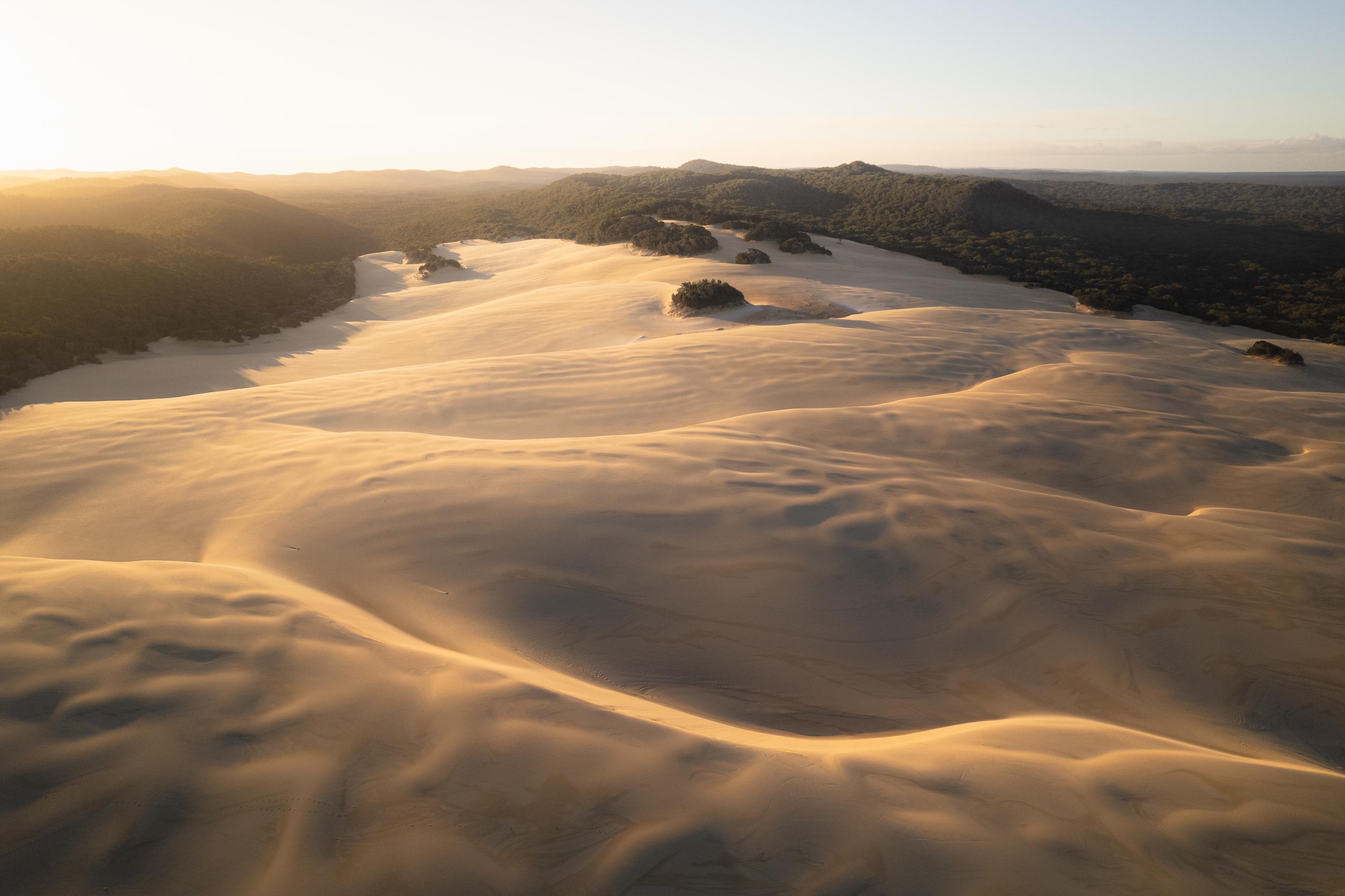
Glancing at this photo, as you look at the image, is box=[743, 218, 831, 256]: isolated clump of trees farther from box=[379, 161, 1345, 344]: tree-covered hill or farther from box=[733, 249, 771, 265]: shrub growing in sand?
box=[379, 161, 1345, 344]: tree-covered hill

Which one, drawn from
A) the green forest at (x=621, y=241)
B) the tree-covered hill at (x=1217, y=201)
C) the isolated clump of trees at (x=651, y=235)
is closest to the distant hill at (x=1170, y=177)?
the tree-covered hill at (x=1217, y=201)

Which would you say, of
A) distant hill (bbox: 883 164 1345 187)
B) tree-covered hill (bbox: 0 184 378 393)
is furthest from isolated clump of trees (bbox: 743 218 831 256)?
distant hill (bbox: 883 164 1345 187)

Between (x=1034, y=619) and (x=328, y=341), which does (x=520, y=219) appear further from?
(x=1034, y=619)

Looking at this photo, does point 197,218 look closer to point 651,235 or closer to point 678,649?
point 651,235

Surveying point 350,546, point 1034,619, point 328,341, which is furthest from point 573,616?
point 328,341

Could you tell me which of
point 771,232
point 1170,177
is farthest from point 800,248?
point 1170,177
